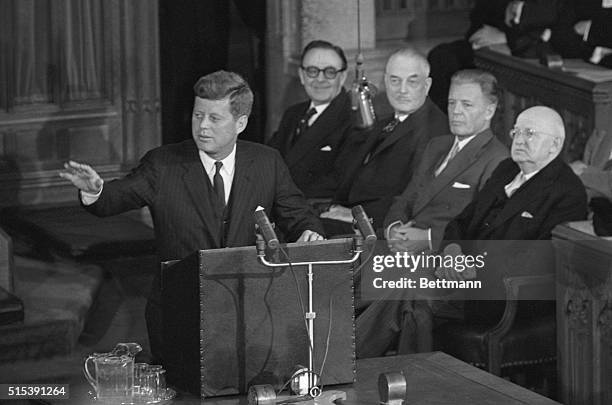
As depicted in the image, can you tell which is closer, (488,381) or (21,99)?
(488,381)

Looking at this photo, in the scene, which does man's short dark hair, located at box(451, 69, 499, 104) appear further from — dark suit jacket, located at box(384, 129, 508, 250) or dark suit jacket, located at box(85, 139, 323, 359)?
dark suit jacket, located at box(85, 139, 323, 359)

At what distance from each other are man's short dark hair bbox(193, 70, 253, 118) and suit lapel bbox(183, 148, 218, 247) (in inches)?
9.4

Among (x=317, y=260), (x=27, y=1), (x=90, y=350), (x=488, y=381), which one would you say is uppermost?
(x=27, y=1)

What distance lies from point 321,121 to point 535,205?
180 centimetres

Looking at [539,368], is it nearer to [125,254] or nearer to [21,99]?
[125,254]

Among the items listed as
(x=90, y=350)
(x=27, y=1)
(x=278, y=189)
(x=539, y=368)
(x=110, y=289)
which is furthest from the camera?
(x=27, y=1)

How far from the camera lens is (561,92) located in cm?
789

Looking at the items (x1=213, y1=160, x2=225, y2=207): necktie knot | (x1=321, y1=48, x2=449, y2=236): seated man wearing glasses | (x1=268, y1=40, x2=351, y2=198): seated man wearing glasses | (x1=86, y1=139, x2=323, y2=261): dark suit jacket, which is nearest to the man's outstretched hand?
(x1=86, y1=139, x2=323, y2=261): dark suit jacket

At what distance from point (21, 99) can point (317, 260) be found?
4.81m

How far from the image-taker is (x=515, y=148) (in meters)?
6.30

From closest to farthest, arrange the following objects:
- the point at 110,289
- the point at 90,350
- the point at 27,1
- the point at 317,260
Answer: the point at 317,260 → the point at 90,350 → the point at 110,289 → the point at 27,1

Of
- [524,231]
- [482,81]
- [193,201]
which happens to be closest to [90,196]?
[193,201]

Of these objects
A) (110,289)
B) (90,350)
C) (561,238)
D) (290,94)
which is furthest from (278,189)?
(290,94)

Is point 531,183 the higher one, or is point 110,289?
point 531,183
